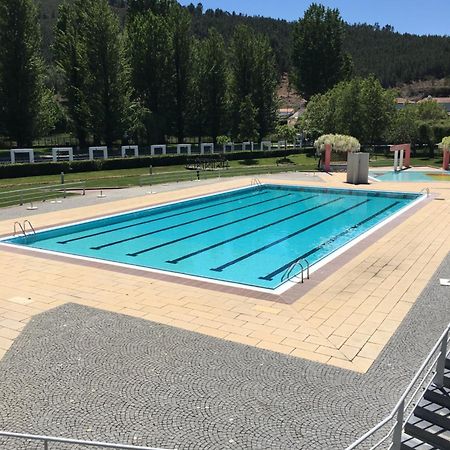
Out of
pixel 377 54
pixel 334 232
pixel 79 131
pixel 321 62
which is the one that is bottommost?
pixel 334 232

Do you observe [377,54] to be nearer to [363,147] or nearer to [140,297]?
[363,147]

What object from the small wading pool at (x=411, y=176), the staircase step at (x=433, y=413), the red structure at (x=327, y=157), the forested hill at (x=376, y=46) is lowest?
the small wading pool at (x=411, y=176)

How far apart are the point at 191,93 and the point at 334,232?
1471 inches

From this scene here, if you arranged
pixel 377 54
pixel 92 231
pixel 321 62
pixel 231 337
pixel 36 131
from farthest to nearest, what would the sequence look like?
pixel 377 54 < pixel 321 62 < pixel 36 131 < pixel 92 231 < pixel 231 337

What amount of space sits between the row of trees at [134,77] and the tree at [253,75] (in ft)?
0.37

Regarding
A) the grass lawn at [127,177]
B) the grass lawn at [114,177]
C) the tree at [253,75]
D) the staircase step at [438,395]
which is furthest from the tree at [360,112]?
the staircase step at [438,395]

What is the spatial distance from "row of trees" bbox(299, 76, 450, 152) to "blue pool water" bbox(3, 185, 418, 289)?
892 inches

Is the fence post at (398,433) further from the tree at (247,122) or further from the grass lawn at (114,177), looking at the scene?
the tree at (247,122)

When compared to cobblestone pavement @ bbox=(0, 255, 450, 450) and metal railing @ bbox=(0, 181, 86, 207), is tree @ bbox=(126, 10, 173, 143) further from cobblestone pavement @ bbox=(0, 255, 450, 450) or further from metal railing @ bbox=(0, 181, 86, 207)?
cobblestone pavement @ bbox=(0, 255, 450, 450)

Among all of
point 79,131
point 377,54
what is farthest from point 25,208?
point 377,54

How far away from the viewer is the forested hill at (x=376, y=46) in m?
161

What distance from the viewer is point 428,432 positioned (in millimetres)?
4754

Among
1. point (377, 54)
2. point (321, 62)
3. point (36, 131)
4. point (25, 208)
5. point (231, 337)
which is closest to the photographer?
point (231, 337)

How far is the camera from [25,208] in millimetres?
19688
